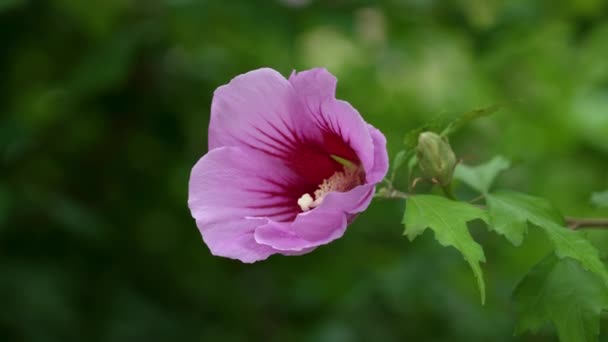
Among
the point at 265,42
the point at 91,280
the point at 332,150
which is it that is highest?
the point at 332,150

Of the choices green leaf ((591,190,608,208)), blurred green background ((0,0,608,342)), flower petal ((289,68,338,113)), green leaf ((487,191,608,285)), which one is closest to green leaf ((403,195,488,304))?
green leaf ((487,191,608,285))

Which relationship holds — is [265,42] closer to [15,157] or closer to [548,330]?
[15,157]

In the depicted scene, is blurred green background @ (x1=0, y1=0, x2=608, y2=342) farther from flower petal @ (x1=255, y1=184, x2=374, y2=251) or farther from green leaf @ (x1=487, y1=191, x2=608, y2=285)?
flower petal @ (x1=255, y1=184, x2=374, y2=251)

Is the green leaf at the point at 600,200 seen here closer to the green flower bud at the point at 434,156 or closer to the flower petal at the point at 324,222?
the green flower bud at the point at 434,156

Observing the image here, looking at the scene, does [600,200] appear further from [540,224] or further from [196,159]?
[196,159]

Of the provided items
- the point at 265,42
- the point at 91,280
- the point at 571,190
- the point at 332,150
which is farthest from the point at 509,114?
the point at 332,150

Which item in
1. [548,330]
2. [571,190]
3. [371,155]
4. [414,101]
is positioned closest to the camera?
[371,155]
